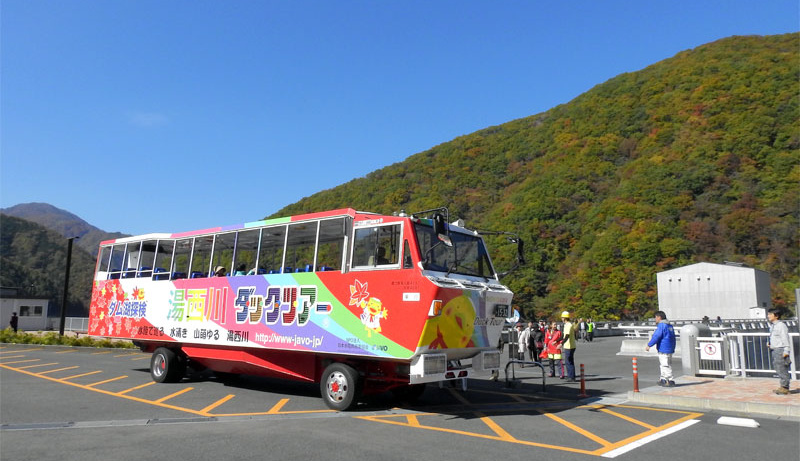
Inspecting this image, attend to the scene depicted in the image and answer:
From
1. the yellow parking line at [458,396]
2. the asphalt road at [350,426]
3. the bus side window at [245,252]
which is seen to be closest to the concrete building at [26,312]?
the asphalt road at [350,426]

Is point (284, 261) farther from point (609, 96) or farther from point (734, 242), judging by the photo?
point (609, 96)

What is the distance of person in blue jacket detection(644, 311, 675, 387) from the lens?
38.5ft

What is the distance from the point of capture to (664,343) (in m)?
11.8

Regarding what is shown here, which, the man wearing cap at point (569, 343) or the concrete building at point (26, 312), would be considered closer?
the man wearing cap at point (569, 343)

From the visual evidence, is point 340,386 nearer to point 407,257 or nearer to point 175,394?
point 407,257

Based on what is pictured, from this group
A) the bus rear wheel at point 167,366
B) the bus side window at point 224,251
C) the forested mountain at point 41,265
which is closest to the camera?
the bus side window at point 224,251

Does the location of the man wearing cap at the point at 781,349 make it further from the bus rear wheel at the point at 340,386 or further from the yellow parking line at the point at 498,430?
the bus rear wheel at the point at 340,386

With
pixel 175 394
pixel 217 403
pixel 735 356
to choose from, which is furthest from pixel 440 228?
pixel 735 356

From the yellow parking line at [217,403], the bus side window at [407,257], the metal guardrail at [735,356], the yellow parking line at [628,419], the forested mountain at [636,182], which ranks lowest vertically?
the yellow parking line at [217,403]

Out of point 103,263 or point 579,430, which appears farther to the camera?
point 103,263

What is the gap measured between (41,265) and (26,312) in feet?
225

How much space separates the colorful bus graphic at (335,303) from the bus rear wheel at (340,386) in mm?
22

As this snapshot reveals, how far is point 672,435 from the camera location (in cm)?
766

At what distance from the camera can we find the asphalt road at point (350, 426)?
661cm
